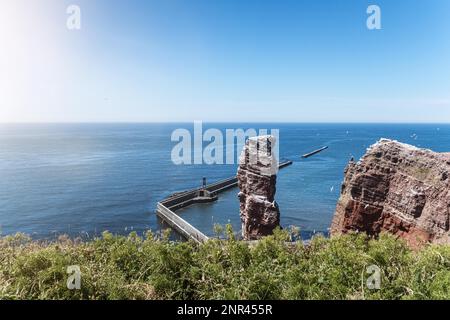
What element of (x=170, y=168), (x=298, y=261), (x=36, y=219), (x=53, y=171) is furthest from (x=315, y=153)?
(x=298, y=261)

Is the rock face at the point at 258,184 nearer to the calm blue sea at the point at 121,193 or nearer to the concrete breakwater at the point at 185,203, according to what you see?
the concrete breakwater at the point at 185,203

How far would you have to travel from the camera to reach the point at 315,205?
7119cm

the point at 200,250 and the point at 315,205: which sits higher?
the point at 200,250

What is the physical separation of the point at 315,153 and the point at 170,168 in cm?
6705

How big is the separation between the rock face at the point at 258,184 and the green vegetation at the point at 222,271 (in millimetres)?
26678

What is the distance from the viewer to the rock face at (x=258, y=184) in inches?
1538

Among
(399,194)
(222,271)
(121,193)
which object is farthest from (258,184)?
(121,193)

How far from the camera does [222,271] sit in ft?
35.2

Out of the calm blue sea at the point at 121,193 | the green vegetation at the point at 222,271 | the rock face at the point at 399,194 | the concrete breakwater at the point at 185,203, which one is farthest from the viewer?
the calm blue sea at the point at 121,193

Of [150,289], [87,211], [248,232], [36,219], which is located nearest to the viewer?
[150,289]

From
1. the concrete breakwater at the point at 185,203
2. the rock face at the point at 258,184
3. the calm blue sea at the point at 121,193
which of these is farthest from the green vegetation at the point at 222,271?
the concrete breakwater at the point at 185,203
